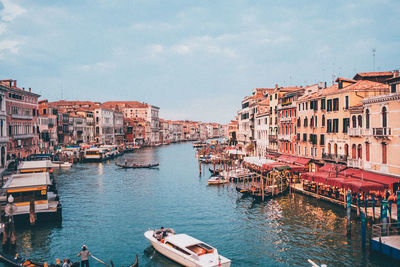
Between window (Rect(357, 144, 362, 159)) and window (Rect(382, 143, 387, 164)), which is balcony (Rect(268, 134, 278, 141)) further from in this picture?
window (Rect(382, 143, 387, 164))

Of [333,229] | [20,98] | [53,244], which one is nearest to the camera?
[53,244]

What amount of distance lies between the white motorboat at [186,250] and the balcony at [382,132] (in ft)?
50.7

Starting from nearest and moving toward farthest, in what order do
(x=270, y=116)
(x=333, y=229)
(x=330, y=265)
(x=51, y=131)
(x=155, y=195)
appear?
1. (x=330, y=265)
2. (x=333, y=229)
3. (x=155, y=195)
4. (x=270, y=116)
5. (x=51, y=131)

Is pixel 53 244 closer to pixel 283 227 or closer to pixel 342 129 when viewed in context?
pixel 283 227

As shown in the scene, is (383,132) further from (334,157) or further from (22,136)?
(22,136)

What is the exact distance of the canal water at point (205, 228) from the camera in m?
18.0

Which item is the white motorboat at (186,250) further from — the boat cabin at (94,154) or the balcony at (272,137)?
the boat cabin at (94,154)

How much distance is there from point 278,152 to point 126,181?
65.5ft

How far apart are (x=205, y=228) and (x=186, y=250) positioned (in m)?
6.60

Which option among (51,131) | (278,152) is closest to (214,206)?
(278,152)

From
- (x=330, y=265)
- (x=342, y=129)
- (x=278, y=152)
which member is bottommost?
(x=330, y=265)

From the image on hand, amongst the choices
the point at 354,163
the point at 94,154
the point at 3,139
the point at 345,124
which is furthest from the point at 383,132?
the point at 94,154

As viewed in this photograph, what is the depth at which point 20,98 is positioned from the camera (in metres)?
52.3

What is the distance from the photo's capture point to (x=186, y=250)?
53.2ft
